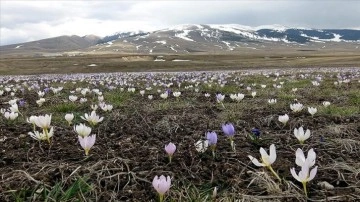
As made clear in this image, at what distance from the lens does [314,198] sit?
284 centimetres

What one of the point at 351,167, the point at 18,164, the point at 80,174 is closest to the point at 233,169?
the point at 351,167

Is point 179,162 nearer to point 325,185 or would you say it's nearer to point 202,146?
point 202,146

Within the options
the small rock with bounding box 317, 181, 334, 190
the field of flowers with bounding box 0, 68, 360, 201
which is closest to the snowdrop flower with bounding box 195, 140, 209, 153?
the field of flowers with bounding box 0, 68, 360, 201

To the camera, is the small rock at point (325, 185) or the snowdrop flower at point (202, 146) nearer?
the small rock at point (325, 185)

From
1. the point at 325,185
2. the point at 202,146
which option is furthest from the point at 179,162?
the point at 325,185

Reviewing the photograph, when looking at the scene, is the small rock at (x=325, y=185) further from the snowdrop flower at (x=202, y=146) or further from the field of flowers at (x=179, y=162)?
the snowdrop flower at (x=202, y=146)

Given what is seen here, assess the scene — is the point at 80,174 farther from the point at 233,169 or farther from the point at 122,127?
the point at 122,127

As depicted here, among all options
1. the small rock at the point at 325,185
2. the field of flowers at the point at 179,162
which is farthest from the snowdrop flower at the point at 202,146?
the small rock at the point at 325,185

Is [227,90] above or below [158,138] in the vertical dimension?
below

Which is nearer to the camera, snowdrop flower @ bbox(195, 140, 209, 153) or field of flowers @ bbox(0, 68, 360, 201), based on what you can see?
field of flowers @ bbox(0, 68, 360, 201)

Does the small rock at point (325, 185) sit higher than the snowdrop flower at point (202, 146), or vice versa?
the snowdrop flower at point (202, 146)

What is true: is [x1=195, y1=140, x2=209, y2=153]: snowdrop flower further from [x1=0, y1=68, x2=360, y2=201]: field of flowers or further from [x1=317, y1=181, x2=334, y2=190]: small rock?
[x1=317, y1=181, x2=334, y2=190]: small rock

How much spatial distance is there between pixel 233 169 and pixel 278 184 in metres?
0.53

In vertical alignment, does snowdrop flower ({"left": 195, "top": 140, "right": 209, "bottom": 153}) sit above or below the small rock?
above
